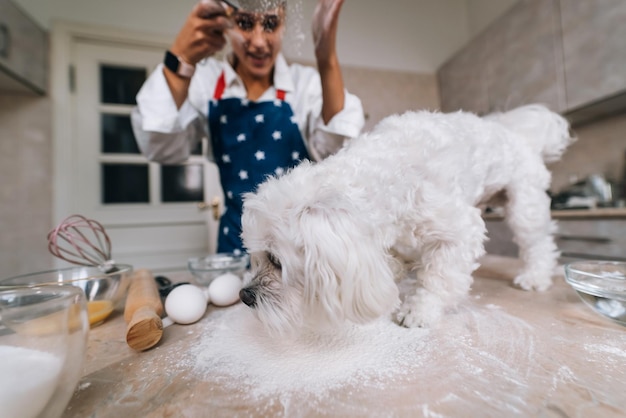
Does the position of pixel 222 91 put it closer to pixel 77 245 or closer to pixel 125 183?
pixel 77 245

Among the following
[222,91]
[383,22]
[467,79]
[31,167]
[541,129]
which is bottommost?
[541,129]

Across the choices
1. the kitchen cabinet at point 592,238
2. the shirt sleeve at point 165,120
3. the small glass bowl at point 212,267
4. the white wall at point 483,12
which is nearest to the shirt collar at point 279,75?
the shirt sleeve at point 165,120

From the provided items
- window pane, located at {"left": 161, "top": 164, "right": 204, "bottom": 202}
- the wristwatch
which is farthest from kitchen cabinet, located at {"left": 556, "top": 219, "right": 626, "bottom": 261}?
window pane, located at {"left": 161, "top": 164, "right": 204, "bottom": 202}

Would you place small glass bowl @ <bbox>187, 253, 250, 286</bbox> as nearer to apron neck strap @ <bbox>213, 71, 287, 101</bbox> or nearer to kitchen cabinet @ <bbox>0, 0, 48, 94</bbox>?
apron neck strap @ <bbox>213, 71, 287, 101</bbox>

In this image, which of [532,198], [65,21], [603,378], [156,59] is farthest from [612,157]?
[65,21]

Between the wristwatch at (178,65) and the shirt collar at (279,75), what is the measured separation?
0.21 m

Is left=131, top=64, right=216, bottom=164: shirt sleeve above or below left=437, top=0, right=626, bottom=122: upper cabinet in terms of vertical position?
below

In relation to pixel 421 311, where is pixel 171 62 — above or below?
above

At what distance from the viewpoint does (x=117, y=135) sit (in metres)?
2.07

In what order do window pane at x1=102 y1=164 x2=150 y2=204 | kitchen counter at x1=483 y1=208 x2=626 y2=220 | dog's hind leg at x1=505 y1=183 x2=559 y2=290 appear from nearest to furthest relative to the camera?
dog's hind leg at x1=505 y1=183 x2=559 y2=290 < kitchen counter at x1=483 y1=208 x2=626 y2=220 < window pane at x1=102 y1=164 x2=150 y2=204

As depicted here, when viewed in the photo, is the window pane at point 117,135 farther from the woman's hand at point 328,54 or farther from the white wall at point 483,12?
the white wall at point 483,12

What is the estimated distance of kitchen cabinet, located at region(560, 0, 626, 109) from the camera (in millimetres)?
1486

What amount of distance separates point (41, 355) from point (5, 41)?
2.22 meters

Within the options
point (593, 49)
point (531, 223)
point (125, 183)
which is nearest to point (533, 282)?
point (531, 223)
